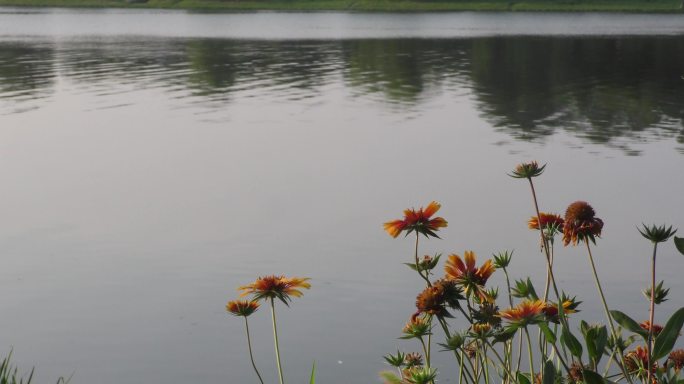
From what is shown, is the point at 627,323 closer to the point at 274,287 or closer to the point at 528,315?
the point at 528,315

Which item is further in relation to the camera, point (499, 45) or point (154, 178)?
point (499, 45)

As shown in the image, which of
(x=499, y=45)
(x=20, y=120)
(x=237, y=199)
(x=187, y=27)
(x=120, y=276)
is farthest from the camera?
(x=187, y=27)

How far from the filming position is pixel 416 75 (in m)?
36.9

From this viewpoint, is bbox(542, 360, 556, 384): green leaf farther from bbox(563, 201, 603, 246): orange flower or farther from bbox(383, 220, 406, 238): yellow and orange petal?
bbox(383, 220, 406, 238): yellow and orange petal

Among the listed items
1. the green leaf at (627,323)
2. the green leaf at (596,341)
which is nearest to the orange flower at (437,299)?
the green leaf at (596,341)

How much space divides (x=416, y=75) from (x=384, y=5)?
9441cm

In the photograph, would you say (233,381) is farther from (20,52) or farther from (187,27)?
(187,27)

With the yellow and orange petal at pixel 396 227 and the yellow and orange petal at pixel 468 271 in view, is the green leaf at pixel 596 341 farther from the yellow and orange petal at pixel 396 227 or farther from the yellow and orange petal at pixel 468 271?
the yellow and orange petal at pixel 396 227

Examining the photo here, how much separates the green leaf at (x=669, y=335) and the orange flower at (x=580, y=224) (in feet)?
1.60

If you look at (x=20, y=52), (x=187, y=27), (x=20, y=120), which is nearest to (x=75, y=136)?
(x=20, y=120)

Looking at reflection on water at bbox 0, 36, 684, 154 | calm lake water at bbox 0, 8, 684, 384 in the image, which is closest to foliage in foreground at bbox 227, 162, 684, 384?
calm lake water at bbox 0, 8, 684, 384

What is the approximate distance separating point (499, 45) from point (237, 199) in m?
42.7

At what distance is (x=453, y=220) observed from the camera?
45.5 feet

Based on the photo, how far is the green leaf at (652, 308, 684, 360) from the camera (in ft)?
13.7
